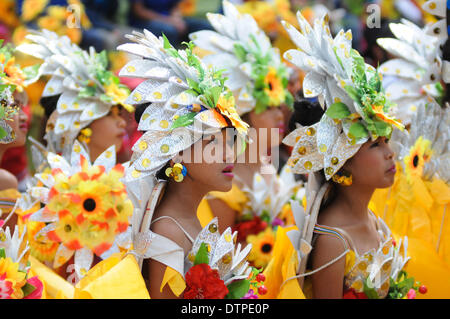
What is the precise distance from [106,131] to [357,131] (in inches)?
64.1

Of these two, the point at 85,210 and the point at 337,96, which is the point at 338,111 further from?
the point at 85,210

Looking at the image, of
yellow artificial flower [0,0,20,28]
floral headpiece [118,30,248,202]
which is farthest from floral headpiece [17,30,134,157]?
yellow artificial flower [0,0,20,28]

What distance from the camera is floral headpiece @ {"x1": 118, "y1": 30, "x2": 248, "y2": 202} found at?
2262 mm

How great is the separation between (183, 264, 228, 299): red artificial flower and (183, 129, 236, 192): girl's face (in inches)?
13.7

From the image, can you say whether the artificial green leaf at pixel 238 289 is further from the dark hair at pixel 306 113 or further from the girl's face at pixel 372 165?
the dark hair at pixel 306 113

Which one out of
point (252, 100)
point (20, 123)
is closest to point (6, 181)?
point (20, 123)

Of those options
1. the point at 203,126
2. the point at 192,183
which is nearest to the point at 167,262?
the point at 192,183

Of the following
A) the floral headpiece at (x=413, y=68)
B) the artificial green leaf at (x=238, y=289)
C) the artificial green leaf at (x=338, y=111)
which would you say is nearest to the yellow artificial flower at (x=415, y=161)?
the floral headpiece at (x=413, y=68)

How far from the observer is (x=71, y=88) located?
3385 millimetres

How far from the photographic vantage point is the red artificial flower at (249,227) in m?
3.54

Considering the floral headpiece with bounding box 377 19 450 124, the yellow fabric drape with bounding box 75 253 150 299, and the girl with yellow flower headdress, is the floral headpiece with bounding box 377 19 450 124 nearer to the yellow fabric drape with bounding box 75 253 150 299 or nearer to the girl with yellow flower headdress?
the girl with yellow flower headdress

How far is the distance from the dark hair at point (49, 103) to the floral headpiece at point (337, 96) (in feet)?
5.27
